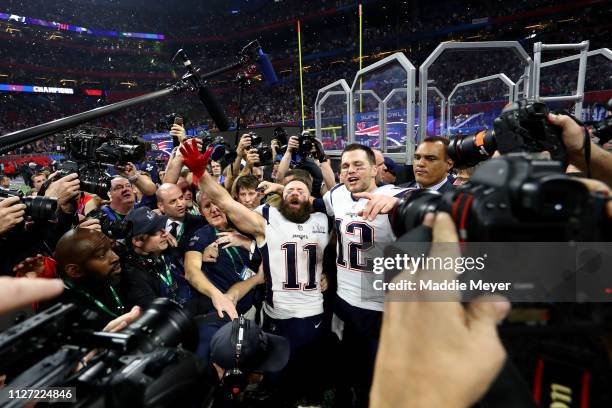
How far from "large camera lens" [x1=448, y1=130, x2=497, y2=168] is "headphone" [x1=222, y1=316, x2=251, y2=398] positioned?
1.51 metres

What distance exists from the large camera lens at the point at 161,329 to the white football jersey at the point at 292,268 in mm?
1476

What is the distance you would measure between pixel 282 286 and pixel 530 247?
210 centimetres

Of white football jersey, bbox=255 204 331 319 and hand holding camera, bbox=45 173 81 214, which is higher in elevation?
A: hand holding camera, bbox=45 173 81 214

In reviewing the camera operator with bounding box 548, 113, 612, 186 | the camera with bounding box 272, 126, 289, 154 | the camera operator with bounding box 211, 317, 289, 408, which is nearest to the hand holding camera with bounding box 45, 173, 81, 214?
the camera operator with bounding box 211, 317, 289, 408

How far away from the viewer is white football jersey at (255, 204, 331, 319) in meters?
2.58

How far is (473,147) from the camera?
1919 mm

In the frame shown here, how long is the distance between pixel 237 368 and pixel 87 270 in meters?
1.00

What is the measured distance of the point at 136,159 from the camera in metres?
2.98

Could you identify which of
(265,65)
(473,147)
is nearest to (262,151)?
(265,65)

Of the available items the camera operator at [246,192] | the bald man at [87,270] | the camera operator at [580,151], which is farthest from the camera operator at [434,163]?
the bald man at [87,270]

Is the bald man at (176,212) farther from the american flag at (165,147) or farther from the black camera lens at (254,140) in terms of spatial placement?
the american flag at (165,147)

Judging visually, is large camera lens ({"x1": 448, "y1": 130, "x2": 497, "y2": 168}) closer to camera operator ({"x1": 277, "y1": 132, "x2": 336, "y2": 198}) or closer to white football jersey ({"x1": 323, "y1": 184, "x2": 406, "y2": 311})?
white football jersey ({"x1": 323, "y1": 184, "x2": 406, "y2": 311})

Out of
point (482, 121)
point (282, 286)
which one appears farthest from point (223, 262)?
point (482, 121)

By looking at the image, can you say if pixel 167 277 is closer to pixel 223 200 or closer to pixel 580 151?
pixel 223 200
